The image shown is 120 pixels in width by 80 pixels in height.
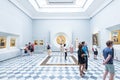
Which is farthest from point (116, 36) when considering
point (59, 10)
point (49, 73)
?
point (59, 10)

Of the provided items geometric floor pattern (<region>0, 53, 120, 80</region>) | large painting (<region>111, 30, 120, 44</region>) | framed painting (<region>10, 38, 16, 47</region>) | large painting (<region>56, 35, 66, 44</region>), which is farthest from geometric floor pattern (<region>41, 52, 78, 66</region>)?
large painting (<region>56, 35, 66, 44</region>)

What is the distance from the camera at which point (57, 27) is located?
871 inches

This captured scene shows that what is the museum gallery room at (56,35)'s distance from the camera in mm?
7766

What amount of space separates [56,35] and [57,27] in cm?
136

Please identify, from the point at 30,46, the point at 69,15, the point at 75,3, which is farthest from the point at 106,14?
the point at 30,46

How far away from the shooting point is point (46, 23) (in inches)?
875

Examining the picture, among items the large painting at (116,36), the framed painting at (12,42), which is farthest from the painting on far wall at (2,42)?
the large painting at (116,36)

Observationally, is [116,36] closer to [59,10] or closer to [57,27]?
[59,10]

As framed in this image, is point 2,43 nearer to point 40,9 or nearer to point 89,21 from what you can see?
point 40,9

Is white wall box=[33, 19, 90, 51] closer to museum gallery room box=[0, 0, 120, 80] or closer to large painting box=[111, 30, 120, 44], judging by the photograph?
museum gallery room box=[0, 0, 120, 80]

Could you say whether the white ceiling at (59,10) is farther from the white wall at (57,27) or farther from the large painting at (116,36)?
the large painting at (116,36)

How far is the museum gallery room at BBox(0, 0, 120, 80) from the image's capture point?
7.77 m

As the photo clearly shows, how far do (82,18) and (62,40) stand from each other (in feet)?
16.2

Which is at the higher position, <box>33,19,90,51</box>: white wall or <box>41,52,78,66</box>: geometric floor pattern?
<box>33,19,90,51</box>: white wall
